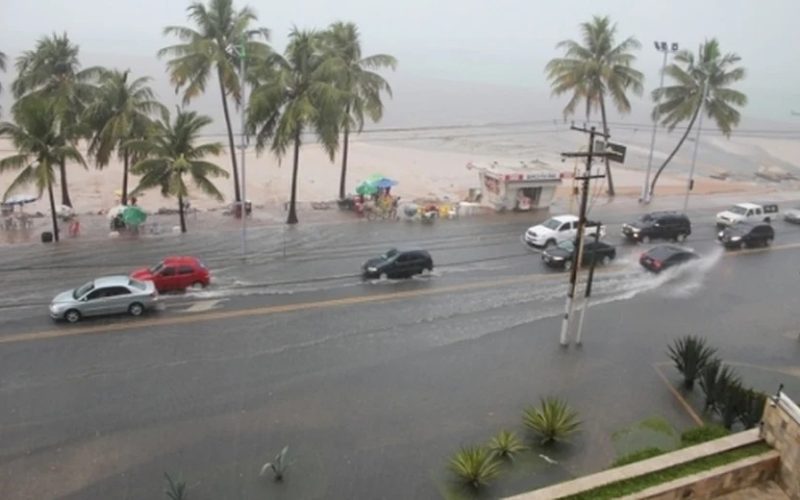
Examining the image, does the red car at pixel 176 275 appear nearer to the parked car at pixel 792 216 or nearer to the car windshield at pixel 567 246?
the car windshield at pixel 567 246

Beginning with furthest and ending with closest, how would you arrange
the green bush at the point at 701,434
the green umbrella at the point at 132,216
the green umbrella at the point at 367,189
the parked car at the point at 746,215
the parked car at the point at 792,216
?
the parked car at the point at 792,216 < the green umbrella at the point at 367,189 < the parked car at the point at 746,215 < the green umbrella at the point at 132,216 < the green bush at the point at 701,434

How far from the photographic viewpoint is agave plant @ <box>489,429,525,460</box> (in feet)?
50.8

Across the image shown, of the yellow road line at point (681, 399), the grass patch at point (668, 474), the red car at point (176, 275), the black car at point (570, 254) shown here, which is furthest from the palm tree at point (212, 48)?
the grass patch at point (668, 474)

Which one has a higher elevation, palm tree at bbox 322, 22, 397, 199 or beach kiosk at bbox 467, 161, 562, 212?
palm tree at bbox 322, 22, 397, 199

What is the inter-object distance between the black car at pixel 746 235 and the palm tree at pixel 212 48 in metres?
26.9

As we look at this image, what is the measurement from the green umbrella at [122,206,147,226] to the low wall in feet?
96.3

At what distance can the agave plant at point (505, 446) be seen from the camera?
609 inches

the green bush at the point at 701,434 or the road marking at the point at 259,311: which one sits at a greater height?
the green bush at the point at 701,434

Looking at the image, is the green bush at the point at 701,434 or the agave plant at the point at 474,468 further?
the green bush at the point at 701,434

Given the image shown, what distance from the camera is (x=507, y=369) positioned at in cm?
2020

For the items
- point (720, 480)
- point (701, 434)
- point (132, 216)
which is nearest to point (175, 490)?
point (720, 480)

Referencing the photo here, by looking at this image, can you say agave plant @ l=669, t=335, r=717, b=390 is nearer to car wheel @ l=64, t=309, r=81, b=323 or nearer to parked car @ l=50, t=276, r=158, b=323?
parked car @ l=50, t=276, r=158, b=323

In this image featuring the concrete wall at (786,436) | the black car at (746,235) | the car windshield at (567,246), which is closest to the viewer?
the concrete wall at (786,436)

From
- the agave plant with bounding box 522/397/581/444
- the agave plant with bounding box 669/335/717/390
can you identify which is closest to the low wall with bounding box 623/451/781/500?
the agave plant with bounding box 522/397/581/444
